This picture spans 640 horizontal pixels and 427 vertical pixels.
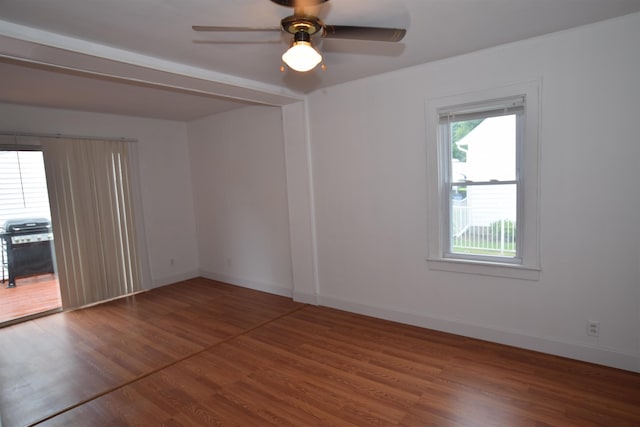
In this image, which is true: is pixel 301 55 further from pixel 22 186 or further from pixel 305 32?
pixel 22 186

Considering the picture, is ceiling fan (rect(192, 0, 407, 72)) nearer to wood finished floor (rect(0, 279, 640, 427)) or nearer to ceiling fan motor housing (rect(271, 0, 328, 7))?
ceiling fan motor housing (rect(271, 0, 328, 7))

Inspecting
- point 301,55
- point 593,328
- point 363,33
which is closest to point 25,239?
point 301,55

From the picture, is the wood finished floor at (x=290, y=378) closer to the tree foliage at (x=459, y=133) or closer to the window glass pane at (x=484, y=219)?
the window glass pane at (x=484, y=219)

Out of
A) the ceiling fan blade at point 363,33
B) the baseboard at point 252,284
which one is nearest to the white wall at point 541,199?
the baseboard at point 252,284

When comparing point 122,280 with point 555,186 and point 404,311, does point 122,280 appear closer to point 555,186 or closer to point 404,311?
point 404,311

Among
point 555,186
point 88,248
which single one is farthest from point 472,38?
point 88,248

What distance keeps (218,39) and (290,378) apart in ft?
8.87

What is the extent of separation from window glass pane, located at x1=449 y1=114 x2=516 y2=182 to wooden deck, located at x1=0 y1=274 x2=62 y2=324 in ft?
17.1

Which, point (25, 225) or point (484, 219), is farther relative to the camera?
point (25, 225)

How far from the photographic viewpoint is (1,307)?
14.0 feet

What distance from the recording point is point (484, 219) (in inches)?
130

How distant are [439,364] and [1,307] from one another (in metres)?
5.11

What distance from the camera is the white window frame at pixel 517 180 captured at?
2926 mm

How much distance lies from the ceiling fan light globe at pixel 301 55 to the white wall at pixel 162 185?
4.30m
